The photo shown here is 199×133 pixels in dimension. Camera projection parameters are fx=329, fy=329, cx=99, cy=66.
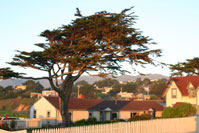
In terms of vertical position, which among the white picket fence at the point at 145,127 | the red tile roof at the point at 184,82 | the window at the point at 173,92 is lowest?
the white picket fence at the point at 145,127

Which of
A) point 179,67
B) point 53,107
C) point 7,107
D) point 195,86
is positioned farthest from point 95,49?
point 7,107

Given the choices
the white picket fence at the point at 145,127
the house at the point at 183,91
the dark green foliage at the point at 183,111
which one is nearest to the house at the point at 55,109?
the house at the point at 183,91

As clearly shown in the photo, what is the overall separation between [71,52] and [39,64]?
13.3 ft

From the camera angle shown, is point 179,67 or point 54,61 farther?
point 179,67

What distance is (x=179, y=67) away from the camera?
76.1 m

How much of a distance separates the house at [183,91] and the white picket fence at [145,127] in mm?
20412

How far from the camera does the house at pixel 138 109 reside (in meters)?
58.6

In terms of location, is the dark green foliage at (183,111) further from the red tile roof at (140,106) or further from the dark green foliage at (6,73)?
the dark green foliage at (6,73)

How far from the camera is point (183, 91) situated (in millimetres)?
55125

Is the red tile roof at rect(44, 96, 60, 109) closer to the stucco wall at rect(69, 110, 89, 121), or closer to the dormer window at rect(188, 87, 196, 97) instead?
the stucco wall at rect(69, 110, 89, 121)

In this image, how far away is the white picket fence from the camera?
875 inches

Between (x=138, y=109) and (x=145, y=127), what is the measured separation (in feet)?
109

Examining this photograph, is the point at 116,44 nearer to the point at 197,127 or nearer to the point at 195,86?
the point at 197,127

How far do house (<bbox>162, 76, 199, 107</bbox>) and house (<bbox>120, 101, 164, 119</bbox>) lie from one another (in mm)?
4465
